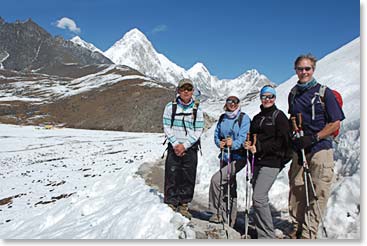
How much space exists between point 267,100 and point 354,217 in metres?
2.77

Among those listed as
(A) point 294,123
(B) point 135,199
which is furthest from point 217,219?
(B) point 135,199

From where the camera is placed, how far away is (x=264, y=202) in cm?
626

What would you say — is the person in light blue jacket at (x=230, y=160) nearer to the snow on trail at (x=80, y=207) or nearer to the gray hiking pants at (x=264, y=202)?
the gray hiking pants at (x=264, y=202)

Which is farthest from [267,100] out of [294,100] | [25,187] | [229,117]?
[25,187]

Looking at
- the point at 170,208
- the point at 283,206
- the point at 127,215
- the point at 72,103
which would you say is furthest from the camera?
the point at 72,103

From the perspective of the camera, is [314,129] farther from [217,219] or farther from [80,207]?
[80,207]

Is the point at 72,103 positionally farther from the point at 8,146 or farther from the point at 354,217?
the point at 354,217

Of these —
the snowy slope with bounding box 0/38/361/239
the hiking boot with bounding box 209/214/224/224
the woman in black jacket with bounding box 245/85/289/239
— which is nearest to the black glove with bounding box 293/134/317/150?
the woman in black jacket with bounding box 245/85/289/239

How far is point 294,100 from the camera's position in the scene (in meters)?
6.29

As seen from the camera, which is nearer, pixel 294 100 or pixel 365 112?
pixel 294 100

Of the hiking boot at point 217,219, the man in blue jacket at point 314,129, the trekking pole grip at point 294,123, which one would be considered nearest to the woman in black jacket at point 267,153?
the trekking pole grip at point 294,123

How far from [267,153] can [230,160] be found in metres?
1.00

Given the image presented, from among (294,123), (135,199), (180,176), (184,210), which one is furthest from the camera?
(135,199)

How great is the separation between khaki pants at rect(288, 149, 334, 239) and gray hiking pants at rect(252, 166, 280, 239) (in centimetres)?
53
